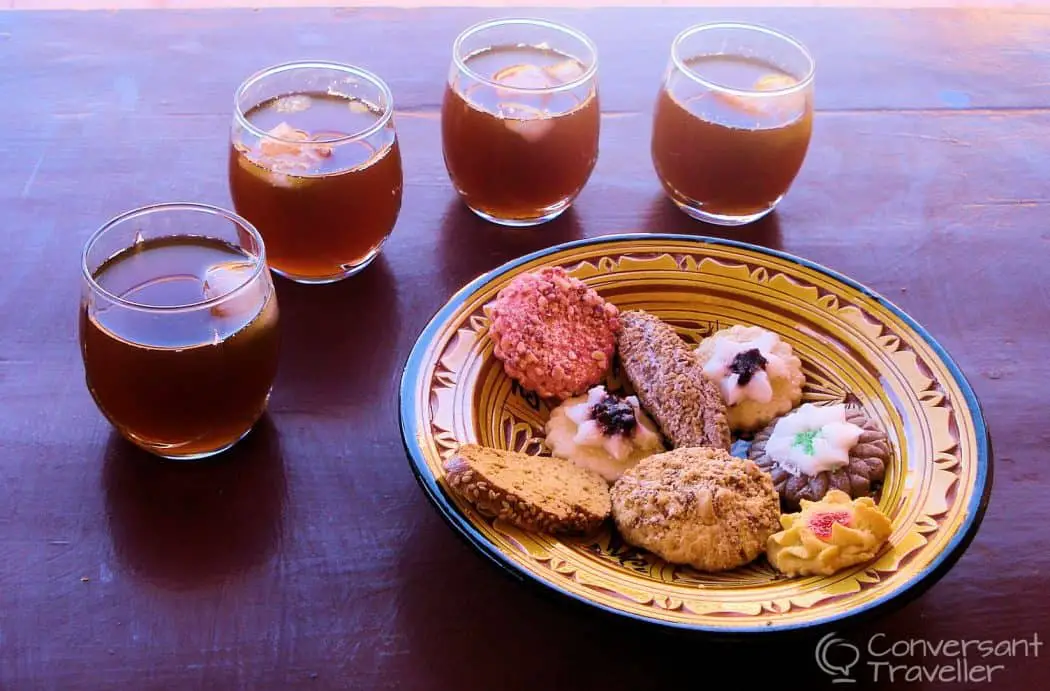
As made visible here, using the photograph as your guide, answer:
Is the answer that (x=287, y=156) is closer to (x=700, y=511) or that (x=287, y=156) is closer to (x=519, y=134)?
(x=519, y=134)

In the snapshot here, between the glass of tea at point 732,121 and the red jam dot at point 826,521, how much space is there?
57 cm

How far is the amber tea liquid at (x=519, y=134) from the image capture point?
1359 mm

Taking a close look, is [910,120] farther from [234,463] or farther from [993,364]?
[234,463]

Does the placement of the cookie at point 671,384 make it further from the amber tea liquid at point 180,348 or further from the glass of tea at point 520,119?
the amber tea liquid at point 180,348

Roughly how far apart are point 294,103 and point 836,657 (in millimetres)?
937

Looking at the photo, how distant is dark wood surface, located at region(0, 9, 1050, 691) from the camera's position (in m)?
1.00

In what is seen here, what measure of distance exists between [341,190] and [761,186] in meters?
0.58

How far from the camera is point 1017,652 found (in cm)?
103

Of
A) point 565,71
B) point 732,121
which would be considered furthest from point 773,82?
point 565,71

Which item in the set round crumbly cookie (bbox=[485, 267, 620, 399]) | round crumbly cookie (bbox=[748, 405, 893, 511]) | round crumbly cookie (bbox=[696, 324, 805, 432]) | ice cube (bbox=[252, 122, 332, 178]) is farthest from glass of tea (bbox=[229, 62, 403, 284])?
round crumbly cookie (bbox=[748, 405, 893, 511])

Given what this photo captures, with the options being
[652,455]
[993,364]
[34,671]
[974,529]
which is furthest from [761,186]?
[34,671]

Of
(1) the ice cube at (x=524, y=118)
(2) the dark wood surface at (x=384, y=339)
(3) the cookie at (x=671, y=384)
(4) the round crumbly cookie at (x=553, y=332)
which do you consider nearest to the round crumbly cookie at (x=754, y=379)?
(3) the cookie at (x=671, y=384)

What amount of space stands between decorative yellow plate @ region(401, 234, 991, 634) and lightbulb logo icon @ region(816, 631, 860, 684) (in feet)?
0.25

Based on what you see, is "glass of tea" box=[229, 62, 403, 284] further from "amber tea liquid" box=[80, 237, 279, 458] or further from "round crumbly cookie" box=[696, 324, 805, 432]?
"round crumbly cookie" box=[696, 324, 805, 432]
